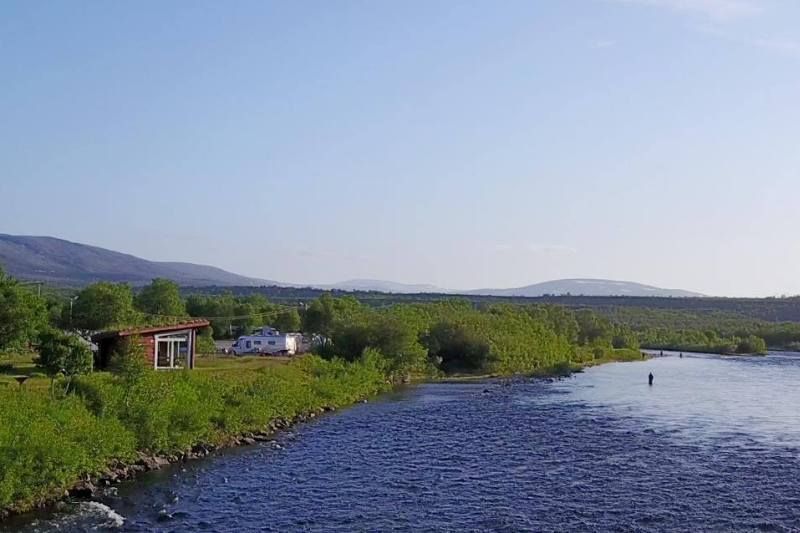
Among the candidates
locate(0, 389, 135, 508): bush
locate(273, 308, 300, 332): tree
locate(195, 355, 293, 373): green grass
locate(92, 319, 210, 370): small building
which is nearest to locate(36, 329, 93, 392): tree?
locate(0, 389, 135, 508): bush

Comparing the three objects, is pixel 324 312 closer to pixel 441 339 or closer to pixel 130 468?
pixel 441 339

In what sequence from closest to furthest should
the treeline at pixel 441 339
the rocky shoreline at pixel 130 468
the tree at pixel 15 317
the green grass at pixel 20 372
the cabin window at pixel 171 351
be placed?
the rocky shoreline at pixel 130 468
the green grass at pixel 20 372
the tree at pixel 15 317
the cabin window at pixel 171 351
the treeline at pixel 441 339

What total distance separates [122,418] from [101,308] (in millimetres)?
36787

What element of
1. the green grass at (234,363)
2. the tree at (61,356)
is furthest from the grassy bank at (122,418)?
the tree at (61,356)

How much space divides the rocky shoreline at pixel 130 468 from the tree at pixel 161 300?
45.7 metres

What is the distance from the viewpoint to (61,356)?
40.8 m

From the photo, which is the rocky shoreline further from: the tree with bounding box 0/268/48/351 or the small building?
the tree with bounding box 0/268/48/351

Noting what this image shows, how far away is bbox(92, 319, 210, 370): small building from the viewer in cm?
5181

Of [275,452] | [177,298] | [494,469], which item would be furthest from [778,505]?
[177,298]

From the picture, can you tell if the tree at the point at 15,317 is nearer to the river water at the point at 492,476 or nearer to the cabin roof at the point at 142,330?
the cabin roof at the point at 142,330

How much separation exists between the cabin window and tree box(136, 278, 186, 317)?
30.8 m

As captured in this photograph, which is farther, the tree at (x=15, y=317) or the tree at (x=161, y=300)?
the tree at (x=161, y=300)

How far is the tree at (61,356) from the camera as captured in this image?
40844mm

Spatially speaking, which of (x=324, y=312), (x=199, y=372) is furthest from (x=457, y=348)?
(x=199, y=372)
